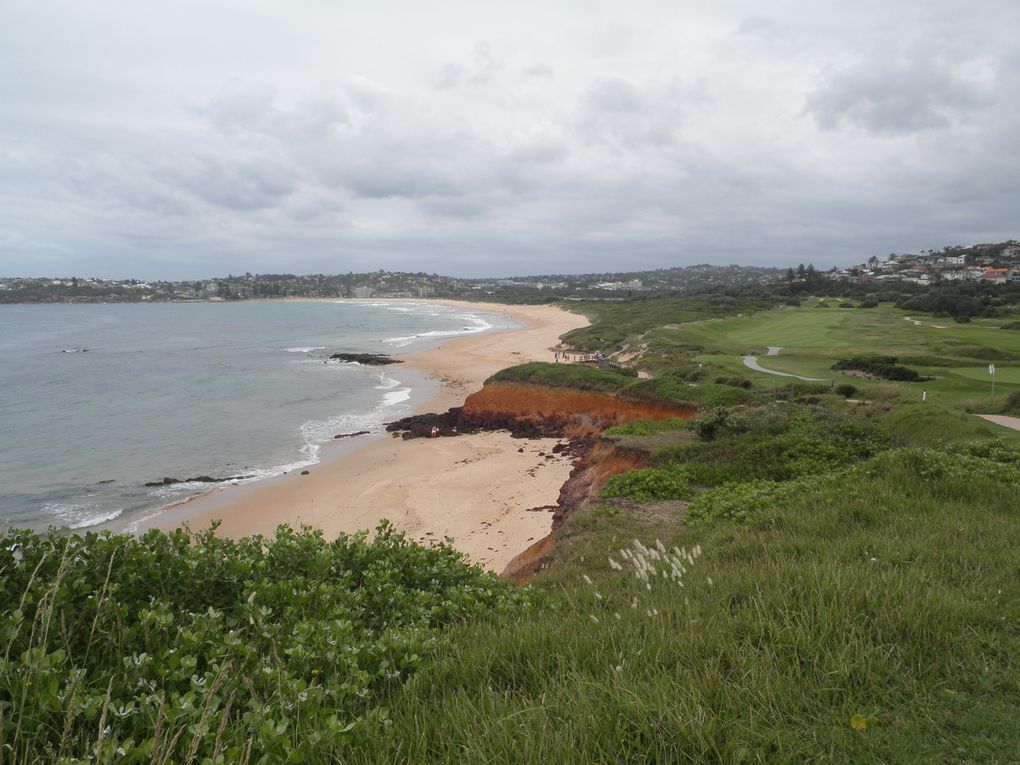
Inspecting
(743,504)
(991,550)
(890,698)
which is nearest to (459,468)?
(743,504)

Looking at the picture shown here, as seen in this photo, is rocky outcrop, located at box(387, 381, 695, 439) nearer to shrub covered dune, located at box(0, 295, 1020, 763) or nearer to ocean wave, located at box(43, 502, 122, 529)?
ocean wave, located at box(43, 502, 122, 529)

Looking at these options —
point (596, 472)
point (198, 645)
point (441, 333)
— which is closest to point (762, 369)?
point (596, 472)

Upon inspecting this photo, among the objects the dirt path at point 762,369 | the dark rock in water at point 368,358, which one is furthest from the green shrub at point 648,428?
the dark rock in water at point 368,358

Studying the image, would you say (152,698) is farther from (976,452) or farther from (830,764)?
(976,452)

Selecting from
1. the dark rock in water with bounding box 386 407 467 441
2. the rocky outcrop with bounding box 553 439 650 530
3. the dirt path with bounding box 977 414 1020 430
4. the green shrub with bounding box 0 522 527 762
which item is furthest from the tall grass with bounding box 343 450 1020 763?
the dark rock in water with bounding box 386 407 467 441

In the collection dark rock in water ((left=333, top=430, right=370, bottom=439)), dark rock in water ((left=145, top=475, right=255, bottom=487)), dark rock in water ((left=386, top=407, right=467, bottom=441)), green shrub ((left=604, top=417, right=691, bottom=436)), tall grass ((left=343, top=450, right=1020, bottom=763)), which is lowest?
dark rock in water ((left=145, top=475, right=255, bottom=487))

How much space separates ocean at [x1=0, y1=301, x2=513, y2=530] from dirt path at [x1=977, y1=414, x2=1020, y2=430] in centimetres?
2156

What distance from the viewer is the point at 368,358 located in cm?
5428

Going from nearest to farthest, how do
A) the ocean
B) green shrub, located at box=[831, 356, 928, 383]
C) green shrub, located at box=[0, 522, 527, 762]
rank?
1. green shrub, located at box=[0, 522, 527, 762]
2. the ocean
3. green shrub, located at box=[831, 356, 928, 383]

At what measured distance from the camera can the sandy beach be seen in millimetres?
15631

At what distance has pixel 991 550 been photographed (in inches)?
209

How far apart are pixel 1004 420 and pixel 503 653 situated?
20065 millimetres

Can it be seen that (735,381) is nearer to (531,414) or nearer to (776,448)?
(531,414)

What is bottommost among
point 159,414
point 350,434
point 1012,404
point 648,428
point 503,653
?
point 350,434
